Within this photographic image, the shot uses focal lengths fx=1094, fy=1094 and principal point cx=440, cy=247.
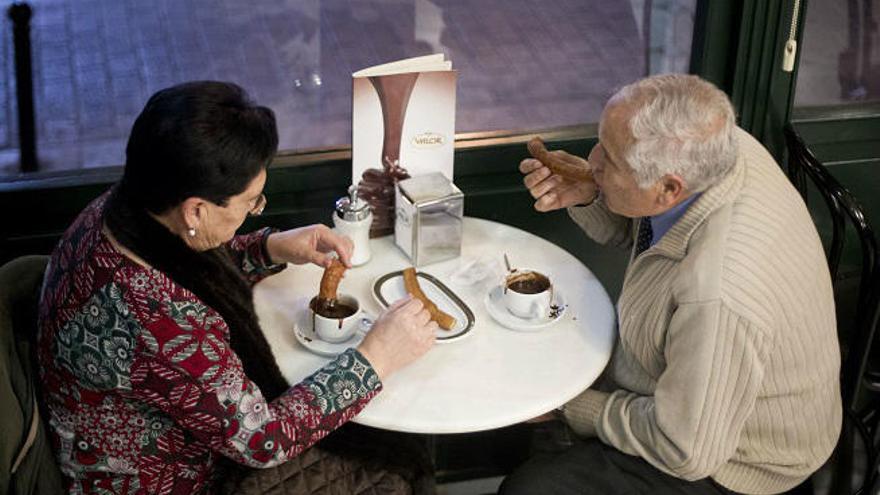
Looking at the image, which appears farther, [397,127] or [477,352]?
[397,127]

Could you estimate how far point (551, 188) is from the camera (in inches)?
99.3

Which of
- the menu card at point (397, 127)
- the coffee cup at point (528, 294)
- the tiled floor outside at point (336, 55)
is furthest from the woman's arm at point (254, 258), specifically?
the tiled floor outside at point (336, 55)

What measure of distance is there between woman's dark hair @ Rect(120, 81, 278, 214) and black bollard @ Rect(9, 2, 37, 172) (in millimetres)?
1098

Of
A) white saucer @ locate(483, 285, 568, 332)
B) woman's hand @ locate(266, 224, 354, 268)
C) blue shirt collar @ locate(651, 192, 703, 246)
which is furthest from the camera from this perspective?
woman's hand @ locate(266, 224, 354, 268)

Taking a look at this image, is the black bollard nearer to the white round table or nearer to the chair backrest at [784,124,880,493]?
the white round table

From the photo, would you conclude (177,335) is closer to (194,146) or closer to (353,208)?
(194,146)

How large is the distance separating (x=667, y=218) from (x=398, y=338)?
599 millimetres

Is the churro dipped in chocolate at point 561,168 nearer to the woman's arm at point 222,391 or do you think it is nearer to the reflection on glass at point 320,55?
the reflection on glass at point 320,55

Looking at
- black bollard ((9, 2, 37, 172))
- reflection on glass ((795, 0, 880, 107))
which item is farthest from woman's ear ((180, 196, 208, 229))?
reflection on glass ((795, 0, 880, 107))

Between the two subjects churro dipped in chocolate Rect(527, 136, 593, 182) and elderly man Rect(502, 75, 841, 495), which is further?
churro dipped in chocolate Rect(527, 136, 593, 182)

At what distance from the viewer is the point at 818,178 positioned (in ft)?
8.10

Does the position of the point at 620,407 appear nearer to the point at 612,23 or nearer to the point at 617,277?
the point at 617,277

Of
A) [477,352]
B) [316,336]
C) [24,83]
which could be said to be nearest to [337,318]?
[316,336]

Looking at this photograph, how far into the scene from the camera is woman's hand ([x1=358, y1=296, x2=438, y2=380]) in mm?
2045
